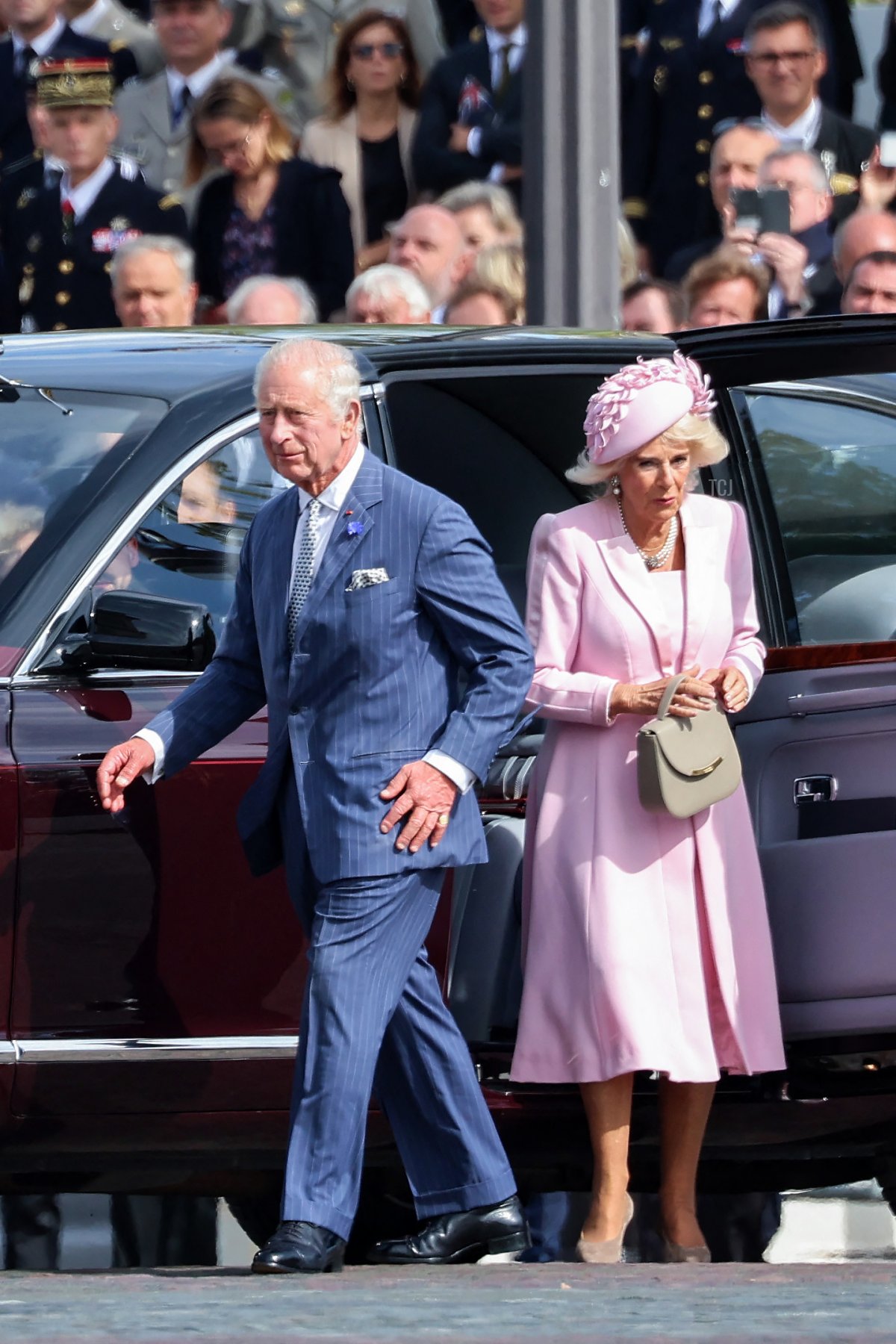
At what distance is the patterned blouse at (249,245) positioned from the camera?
351 inches

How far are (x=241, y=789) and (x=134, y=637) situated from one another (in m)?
0.35

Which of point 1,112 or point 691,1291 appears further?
point 1,112

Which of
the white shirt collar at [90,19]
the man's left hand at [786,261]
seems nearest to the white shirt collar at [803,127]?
the man's left hand at [786,261]

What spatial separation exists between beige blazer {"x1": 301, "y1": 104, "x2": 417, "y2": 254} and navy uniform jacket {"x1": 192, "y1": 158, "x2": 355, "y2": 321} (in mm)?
445

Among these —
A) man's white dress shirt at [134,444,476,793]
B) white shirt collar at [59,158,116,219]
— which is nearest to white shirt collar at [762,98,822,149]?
white shirt collar at [59,158,116,219]

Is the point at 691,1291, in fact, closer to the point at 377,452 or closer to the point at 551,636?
the point at 551,636

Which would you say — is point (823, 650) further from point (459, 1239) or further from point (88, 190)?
point (88, 190)

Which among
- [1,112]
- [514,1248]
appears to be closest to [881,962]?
[514,1248]

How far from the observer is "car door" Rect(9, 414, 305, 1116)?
4730 millimetres

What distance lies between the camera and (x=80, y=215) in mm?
9195

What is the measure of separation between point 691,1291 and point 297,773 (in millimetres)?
1120

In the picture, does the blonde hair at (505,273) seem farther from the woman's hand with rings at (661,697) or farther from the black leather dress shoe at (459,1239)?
the black leather dress shoe at (459,1239)

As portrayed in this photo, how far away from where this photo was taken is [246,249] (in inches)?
352

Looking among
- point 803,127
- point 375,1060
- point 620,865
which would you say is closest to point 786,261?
point 803,127
